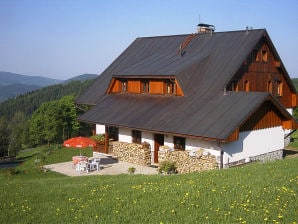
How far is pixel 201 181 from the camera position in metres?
11.9

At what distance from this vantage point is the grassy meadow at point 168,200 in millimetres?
8414

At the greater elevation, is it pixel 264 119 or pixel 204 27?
pixel 204 27

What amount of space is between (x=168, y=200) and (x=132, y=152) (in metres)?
12.5

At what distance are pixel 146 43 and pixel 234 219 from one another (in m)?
25.0

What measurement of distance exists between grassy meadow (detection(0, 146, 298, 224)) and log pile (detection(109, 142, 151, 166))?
8378 mm

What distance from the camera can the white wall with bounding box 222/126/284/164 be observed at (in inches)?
744

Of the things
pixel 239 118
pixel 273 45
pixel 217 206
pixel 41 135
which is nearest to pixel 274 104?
pixel 239 118

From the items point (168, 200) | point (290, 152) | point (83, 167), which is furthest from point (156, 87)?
point (168, 200)

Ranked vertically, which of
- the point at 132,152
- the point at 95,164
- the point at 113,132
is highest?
the point at 113,132

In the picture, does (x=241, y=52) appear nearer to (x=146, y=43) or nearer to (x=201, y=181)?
(x=146, y=43)

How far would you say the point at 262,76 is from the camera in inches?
1037

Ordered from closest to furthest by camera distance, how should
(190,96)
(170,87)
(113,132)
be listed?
(190,96) < (170,87) < (113,132)

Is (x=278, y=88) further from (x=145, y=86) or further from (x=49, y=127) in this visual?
(x=49, y=127)

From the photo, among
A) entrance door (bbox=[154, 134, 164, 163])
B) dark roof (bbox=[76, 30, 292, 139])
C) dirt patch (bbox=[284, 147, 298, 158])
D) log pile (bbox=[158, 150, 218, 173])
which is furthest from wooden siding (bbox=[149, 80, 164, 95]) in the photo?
dirt patch (bbox=[284, 147, 298, 158])
